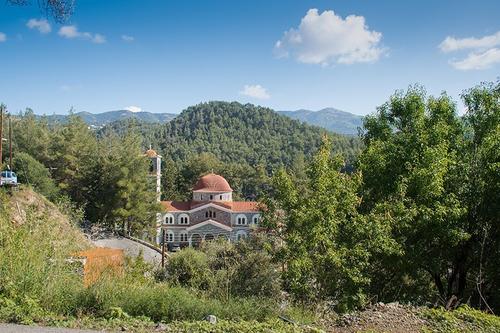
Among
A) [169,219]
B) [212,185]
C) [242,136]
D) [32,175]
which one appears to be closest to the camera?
[32,175]

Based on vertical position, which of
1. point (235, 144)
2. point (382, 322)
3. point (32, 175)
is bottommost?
point (382, 322)

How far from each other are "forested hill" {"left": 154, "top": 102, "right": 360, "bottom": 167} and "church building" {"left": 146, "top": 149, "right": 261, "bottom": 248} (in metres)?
43.6

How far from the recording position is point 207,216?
4272cm

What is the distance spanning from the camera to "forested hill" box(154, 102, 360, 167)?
334 feet

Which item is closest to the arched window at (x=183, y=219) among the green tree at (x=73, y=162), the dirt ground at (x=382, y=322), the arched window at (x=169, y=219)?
the arched window at (x=169, y=219)

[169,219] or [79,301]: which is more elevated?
[79,301]

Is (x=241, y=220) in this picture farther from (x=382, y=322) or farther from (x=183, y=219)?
(x=382, y=322)

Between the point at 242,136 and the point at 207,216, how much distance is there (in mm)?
83127

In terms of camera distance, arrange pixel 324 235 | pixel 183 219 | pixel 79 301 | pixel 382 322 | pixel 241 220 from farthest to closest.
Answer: pixel 183 219
pixel 241 220
pixel 324 235
pixel 382 322
pixel 79 301

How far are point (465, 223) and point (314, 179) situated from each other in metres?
4.66

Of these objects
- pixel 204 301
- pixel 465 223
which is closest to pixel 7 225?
pixel 204 301

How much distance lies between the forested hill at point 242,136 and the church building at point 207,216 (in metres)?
43.6

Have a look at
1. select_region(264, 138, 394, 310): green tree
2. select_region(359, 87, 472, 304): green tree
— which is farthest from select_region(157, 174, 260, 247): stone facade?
select_region(264, 138, 394, 310): green tree

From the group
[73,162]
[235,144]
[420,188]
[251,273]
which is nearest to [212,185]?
[73,162]
